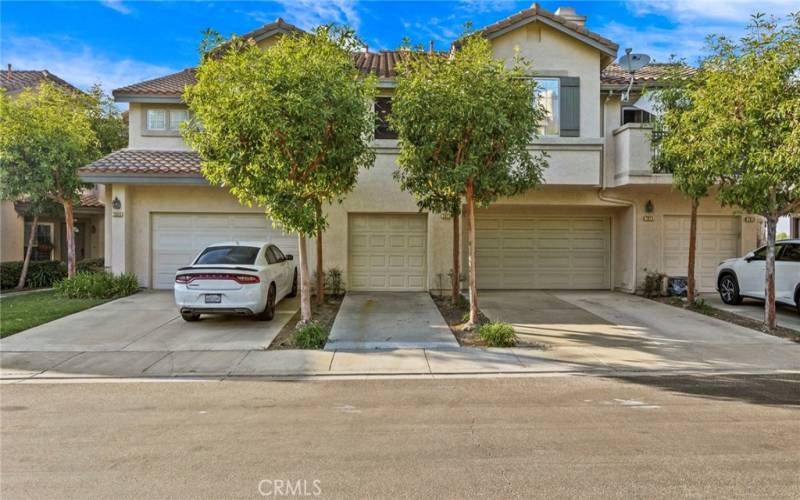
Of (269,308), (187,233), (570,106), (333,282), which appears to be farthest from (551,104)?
(187,233)

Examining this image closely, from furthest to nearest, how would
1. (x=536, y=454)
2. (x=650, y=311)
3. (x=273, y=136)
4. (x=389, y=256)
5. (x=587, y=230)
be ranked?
(x=587, y=230), (x=389, y=256), (x=650, y=311), (x=273, y=136), (x=536, y=454)

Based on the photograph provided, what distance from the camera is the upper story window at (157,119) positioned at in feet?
49.1

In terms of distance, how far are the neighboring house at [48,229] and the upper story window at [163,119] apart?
4505 millimetres

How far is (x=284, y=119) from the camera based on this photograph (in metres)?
8.04

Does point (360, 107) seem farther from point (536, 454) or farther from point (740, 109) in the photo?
point (740, 109)

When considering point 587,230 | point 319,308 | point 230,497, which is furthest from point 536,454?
point 587,230

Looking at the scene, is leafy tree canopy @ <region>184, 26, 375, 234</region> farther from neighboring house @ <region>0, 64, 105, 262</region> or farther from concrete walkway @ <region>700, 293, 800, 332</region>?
neighboring house @ <region>0, 64, 105, 262</region>

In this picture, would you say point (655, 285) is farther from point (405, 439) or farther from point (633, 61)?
point (405, 439)

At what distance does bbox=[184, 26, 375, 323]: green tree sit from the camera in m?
7.96

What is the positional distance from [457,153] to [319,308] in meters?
5.12

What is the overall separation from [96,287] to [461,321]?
950 cm

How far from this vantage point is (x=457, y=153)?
355 inches

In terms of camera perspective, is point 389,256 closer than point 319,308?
No

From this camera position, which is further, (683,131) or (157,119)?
(157,119)
